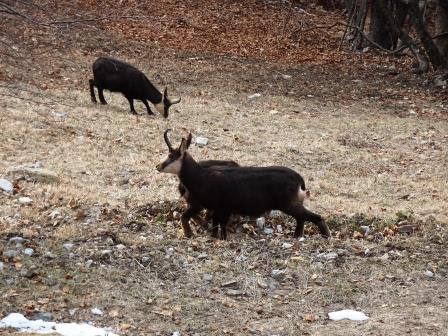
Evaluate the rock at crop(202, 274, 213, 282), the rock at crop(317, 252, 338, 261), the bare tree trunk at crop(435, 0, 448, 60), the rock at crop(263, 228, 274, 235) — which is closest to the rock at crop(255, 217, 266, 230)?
the rock at crop(263, 228, 274, 235)

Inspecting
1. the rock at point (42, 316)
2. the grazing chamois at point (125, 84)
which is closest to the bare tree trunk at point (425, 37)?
the grazing chamois at point (125, 84)

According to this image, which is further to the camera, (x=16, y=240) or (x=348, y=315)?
(x=16, y=240)

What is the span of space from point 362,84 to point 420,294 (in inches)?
523

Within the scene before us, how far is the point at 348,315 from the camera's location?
6172 mm

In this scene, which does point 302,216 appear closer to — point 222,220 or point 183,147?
point 222,220

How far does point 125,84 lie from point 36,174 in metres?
5.14

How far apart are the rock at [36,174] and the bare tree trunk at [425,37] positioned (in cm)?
1233

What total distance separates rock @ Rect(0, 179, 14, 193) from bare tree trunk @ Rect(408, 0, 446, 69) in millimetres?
12958

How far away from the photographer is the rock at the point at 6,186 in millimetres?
8875

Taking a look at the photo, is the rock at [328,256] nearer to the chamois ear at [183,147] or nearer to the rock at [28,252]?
the chamois ear at [183,147]

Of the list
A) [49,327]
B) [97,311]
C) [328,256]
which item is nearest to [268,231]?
[328,256]

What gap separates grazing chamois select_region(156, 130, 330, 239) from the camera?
7.78m

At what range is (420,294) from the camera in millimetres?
6645

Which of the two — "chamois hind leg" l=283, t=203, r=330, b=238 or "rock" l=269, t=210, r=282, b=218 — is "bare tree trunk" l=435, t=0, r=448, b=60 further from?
"chamois hind leg" l=283, t=203, r=330, b=238
